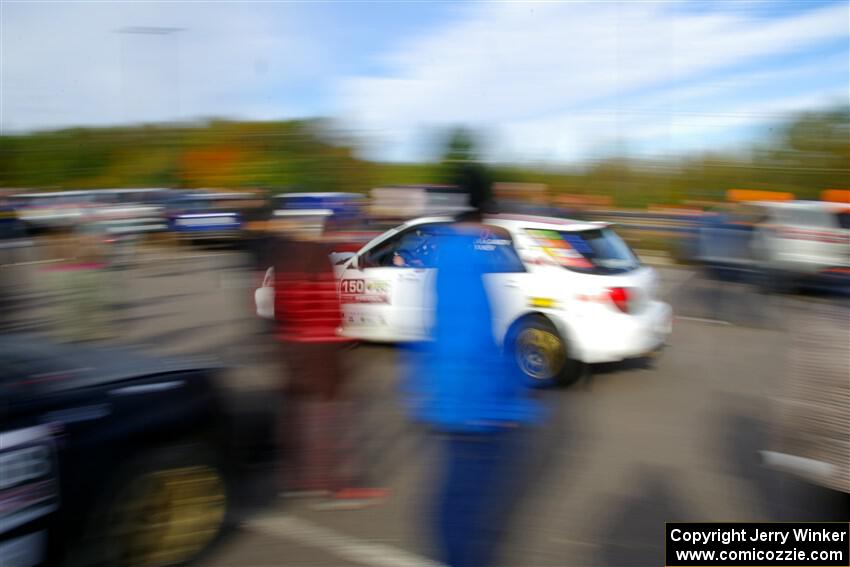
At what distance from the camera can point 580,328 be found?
22.0ft

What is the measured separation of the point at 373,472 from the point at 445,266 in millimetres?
2400

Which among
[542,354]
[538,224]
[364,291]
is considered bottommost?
[542,354]

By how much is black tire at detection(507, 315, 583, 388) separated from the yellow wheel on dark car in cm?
374

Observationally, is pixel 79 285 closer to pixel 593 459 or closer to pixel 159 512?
pixel 159 512

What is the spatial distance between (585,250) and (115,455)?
486 centimetres

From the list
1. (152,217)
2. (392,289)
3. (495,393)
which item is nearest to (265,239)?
(495,393)

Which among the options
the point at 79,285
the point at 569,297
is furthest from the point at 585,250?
the point at 79,285

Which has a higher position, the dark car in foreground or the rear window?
the rear window

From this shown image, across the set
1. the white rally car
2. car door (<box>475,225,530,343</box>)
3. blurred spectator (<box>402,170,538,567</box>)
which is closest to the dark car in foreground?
blurred spectator (<box>402,170,538,567</box>)

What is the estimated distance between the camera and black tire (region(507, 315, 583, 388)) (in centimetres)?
685

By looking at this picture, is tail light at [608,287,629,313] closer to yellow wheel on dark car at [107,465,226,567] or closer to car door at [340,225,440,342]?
car door at [340,225,440,342]

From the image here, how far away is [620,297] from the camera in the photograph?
671cm

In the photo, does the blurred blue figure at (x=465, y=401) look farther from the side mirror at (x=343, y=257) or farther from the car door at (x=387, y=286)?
the side mirror at (x=343, y=257)

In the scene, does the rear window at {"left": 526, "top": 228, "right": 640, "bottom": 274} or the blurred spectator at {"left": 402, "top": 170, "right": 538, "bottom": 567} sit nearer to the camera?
the blurred spectator at {"left": 402, "top": 170, "right": 538, "bottom": 567}
